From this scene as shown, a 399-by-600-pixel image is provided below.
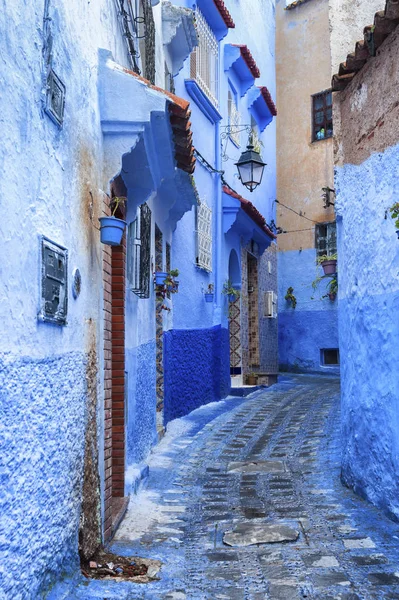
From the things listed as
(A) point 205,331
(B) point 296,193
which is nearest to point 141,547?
(A) point 205,331

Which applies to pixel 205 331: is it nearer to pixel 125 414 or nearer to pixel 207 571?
pixel 125 414

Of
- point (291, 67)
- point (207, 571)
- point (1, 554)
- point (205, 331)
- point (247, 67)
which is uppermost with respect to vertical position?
point (291, 67)

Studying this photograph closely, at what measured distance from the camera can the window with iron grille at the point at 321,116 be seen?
18.9 m

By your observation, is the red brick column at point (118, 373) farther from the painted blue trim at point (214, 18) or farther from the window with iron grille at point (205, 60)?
the painted blue trim at point (214, 18)

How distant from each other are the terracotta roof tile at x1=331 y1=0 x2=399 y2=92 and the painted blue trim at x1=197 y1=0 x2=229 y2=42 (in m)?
6.54

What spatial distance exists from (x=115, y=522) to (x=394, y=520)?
2391mm

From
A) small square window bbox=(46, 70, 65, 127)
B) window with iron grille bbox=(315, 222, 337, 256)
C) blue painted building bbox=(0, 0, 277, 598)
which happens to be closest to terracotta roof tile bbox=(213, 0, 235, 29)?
blue painted building bbox=(0, 0, 277, 598)

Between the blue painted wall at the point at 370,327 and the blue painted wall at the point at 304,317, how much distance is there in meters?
11.7

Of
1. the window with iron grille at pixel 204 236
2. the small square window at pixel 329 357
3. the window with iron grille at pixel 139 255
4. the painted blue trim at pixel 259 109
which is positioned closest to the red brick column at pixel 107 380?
the window with iron grille at pixel 139 255

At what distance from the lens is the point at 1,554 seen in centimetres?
300

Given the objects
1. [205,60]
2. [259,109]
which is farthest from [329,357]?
[205,60]

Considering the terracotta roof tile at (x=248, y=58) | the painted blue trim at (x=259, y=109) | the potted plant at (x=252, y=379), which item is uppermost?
the terracotta roof tile at (x=248, y=58)

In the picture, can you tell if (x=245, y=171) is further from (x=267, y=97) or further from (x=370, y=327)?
(x=267, y=97)

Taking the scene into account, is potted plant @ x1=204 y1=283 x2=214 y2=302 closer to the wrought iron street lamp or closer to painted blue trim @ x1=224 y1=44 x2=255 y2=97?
the wrought iron street lamp
